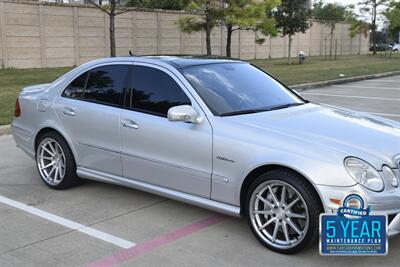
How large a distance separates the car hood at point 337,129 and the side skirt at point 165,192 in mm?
716

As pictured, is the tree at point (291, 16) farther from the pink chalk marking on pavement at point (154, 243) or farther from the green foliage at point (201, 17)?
the pink chalk marking on pavement at point (154, 243)

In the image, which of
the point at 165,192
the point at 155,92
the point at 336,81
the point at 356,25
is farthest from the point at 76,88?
the point at 356,25

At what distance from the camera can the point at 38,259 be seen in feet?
12.8

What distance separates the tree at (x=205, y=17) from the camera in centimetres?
2519

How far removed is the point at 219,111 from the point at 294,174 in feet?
3.19

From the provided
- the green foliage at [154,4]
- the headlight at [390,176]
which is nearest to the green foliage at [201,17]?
the green foliage at [154,4]

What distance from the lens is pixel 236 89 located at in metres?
4.83

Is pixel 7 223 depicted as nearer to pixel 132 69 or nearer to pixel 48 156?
pixel 48 156

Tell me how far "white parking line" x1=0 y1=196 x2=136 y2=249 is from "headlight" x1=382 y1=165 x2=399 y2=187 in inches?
A: 80.0

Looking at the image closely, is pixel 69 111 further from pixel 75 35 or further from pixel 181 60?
pixel 75 35

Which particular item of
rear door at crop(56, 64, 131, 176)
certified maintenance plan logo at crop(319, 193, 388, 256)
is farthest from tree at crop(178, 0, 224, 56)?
certified maintenance plan logo at crop(319, 193, 388, 256)

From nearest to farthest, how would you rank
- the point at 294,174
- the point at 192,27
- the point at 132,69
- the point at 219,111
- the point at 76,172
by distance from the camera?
the point at 294,174 < the point at 219,111 < the point at 132,69 < the point at 76,172 < the point at 192,27

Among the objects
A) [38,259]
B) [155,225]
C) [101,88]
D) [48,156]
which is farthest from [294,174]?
[48,156]

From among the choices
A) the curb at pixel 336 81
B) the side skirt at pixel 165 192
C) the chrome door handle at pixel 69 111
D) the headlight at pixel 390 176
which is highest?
the chrome door handle at pixel 69 111
